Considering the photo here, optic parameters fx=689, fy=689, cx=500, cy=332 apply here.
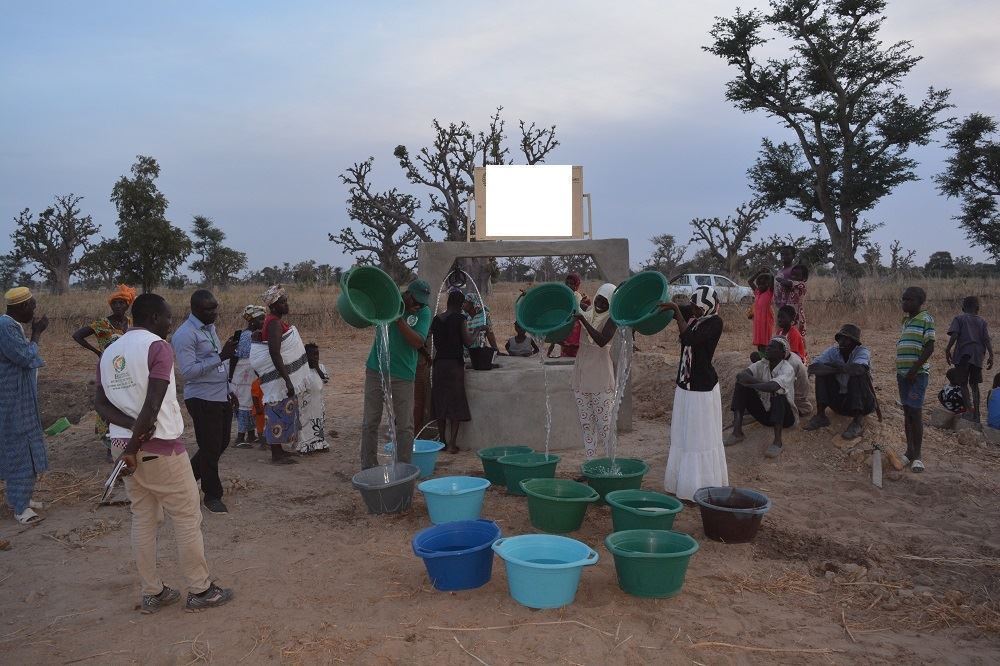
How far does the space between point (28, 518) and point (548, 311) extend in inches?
160

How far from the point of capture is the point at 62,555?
161 inches

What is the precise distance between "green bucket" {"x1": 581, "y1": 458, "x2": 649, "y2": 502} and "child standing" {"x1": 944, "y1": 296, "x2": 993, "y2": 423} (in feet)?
13.0

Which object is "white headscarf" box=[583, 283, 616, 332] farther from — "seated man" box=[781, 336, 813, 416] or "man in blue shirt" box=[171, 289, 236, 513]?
"man in blue shirt" box=[171, 289, 236, 513]

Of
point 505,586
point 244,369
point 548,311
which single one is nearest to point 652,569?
point 505,586

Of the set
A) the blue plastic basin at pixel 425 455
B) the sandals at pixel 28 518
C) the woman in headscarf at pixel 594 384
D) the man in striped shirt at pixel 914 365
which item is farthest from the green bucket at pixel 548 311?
the sandals at pixel 28 518

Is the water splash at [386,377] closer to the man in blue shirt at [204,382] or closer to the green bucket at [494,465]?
the green bucket at [494,465]

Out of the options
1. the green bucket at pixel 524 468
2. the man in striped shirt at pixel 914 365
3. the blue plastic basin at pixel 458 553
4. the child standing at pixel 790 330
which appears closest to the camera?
the blue plastic basin at pixel 458 553

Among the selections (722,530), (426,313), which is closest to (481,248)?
(426,313)

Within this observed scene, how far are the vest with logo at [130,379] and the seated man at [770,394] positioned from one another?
4.85 meters

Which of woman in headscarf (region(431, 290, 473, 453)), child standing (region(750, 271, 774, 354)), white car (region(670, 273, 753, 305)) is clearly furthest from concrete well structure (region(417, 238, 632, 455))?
white car (region(670, 273, 753, 305))

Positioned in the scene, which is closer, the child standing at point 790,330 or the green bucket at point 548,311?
the green bucket at point 548,311

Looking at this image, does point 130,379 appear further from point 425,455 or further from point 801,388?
point 801,388

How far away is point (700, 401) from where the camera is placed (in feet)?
15.1

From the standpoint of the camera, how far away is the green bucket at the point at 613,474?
180 inches
